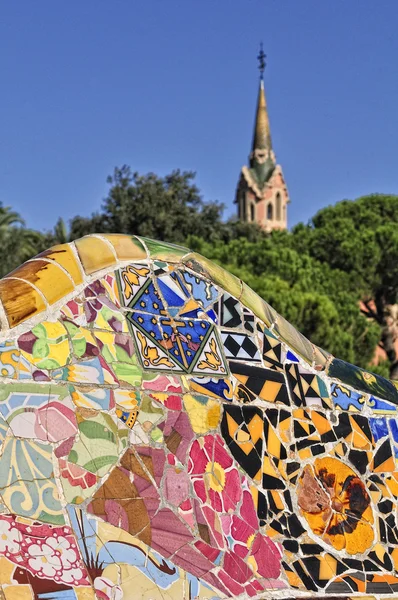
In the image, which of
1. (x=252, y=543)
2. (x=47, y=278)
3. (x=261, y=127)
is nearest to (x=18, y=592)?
(x=252, y=543)

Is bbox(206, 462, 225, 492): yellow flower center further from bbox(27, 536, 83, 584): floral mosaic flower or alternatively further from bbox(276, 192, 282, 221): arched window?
bbox(276, 192, 282, 221): arched window

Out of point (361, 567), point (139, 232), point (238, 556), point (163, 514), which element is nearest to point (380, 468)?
point (361, 567)

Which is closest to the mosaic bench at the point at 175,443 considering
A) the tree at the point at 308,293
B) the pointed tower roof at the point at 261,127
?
the tree at the point at 308,293

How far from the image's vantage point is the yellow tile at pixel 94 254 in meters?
3.62

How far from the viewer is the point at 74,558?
320cm

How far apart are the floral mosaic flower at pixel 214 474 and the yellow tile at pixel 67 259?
87 cm

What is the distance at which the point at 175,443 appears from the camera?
11.7 feet

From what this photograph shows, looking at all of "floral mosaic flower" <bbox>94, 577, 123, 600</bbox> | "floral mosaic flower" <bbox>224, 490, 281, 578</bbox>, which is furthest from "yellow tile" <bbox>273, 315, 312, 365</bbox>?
"floral mosaic flower" <bbox>94, 577, 123, 600</bbox>

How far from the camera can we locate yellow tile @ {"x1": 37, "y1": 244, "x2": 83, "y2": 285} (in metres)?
3.57

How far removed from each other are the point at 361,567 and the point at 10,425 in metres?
1.81

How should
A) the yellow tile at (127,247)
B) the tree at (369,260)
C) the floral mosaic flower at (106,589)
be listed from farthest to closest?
the tree at (369,260), the yellow tile at (127,247), the floral mosaic flower at (106,589)

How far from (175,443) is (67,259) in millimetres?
910

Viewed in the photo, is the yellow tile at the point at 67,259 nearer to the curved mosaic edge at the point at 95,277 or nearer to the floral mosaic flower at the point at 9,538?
the curved mosaic edge at the point at 95,277

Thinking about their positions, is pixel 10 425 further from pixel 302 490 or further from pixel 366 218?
pixel 366 218
